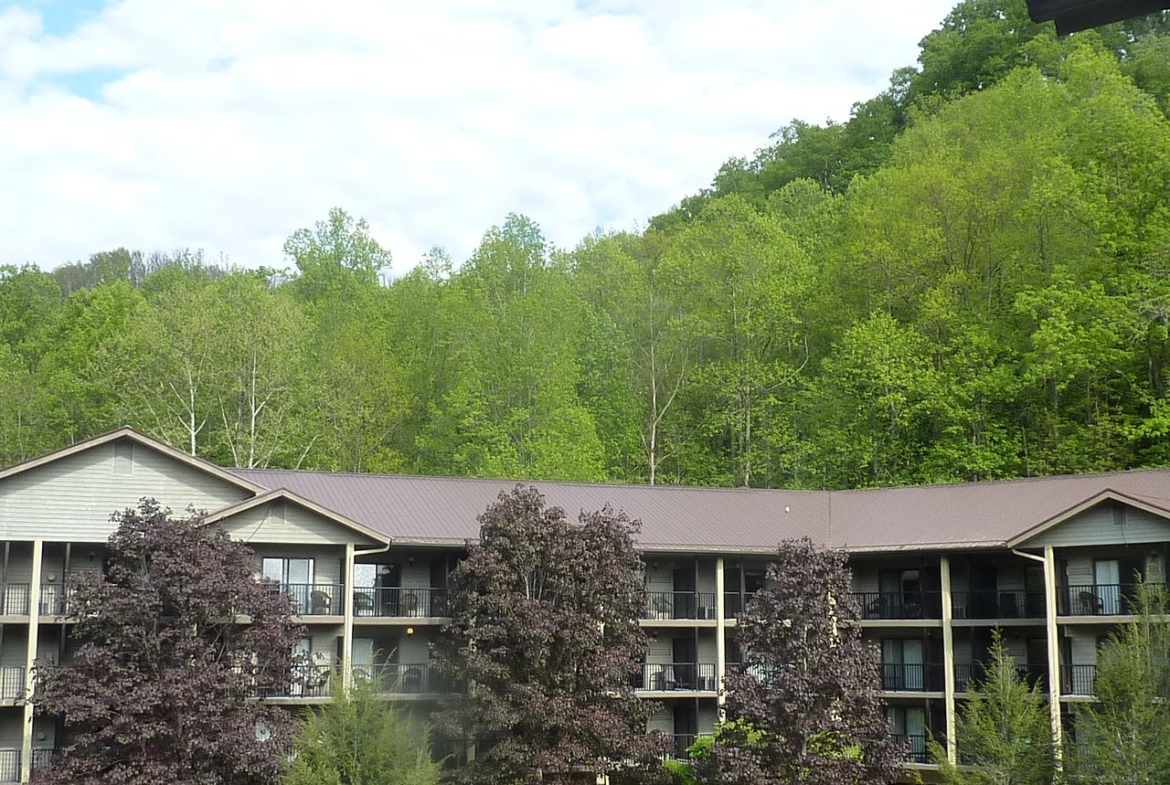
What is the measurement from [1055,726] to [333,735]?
18.7 meters

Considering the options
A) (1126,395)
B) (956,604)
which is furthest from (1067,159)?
(956,604)

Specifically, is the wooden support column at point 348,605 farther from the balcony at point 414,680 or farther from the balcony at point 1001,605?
the balcony at point 1001,605

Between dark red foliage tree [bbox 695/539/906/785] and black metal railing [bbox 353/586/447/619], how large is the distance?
9857 millimetres

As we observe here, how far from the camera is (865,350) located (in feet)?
188

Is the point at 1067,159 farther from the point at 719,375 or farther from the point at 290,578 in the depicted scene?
the point at 290,578

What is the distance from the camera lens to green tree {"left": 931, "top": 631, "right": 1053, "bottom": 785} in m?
30.5

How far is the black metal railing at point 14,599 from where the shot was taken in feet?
117

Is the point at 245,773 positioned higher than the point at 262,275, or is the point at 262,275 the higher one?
the point at 262,275

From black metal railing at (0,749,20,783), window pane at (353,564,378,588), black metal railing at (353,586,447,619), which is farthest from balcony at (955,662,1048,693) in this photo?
black metal railing at (0,749,20,783)

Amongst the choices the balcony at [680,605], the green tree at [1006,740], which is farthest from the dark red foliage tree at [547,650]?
the green tree at [1006,740]

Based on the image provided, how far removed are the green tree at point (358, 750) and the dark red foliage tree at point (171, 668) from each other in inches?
98.1

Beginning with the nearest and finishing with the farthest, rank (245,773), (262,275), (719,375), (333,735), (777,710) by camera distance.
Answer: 1. (333,735)
2. (245,773)
3. (777,710)
4. (719,375)
5. (262,275)

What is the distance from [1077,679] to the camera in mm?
38125

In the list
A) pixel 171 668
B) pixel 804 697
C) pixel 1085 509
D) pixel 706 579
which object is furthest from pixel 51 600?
pixel 1085 509
